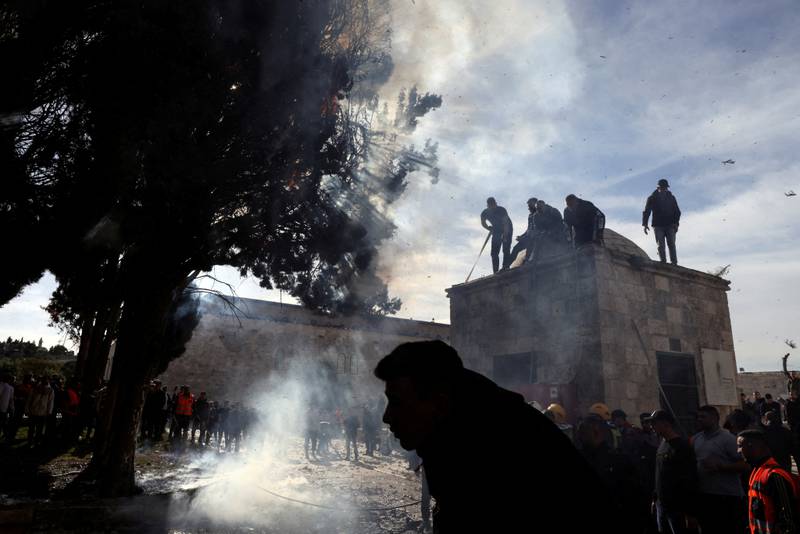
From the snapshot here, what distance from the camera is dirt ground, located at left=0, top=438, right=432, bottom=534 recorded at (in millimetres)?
6816

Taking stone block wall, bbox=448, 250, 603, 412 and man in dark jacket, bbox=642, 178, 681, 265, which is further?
man in dark jacket, bbox=642, 178, 681, 265

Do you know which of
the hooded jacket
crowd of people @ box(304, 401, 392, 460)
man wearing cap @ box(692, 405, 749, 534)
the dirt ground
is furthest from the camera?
crowd of people @ box(304, 401, 392, 460)

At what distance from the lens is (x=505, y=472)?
Result: 4.33 feet

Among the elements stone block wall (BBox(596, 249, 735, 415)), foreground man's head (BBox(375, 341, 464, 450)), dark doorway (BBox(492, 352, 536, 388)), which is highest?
stone block wall (BBox(596, 249, 735, 415))

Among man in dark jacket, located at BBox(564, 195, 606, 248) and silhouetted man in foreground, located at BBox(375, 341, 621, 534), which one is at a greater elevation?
man in dark jacket, located at BBox(564, 195, 606, 248)

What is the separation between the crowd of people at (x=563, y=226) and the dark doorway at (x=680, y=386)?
1918 millimetres

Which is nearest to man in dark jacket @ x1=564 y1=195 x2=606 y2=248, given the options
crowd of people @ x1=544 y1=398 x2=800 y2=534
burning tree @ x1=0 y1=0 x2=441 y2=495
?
burning tree @ x1=0 y1=0 x2=441 y2=495

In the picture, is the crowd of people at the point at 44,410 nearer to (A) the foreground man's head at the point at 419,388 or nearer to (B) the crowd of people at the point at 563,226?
(B) the crowd of people at the point at 563,226

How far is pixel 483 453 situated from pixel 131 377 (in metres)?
9.25

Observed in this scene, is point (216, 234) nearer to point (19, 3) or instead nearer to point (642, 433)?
point (19, 3)

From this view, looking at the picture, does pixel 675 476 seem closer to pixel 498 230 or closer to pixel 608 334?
pixel 608 334

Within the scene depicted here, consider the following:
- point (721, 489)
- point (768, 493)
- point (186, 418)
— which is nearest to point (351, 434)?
point (186, 418)

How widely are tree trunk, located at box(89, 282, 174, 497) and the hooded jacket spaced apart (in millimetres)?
8953

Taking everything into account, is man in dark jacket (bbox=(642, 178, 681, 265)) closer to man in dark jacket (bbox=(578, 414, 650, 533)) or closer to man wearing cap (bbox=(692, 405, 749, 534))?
man wearing cap (bbox=(692, 405, 749, 534))
